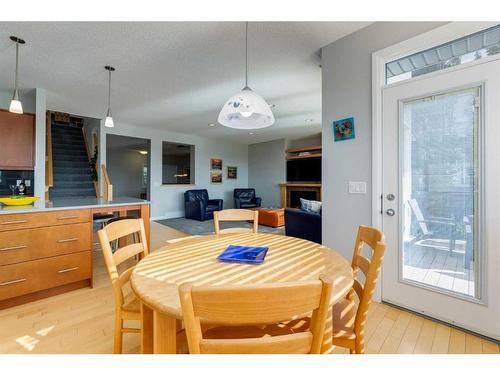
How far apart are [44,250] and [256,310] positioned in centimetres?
257

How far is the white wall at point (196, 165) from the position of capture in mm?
6566

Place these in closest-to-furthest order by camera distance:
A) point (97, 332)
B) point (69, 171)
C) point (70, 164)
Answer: point (97, 332)
point (69, 171)
point (70, 164)

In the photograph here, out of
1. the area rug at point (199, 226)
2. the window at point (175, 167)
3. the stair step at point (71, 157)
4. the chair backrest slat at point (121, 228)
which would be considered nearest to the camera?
the chair backrest slat at point (121, 228)

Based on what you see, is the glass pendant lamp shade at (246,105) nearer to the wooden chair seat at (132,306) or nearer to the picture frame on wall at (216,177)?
the wooden chair seat at (132,306)

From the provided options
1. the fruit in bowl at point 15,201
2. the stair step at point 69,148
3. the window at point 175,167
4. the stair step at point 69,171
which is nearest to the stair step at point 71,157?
the stair step at point 69,148

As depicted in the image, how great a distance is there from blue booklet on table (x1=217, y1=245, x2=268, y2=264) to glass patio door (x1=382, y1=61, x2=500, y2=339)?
1457 mm

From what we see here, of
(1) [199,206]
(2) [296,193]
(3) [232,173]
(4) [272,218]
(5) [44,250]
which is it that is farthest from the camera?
(3) [232,173]

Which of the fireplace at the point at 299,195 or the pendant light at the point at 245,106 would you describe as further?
the fireplace at the point at 299,195

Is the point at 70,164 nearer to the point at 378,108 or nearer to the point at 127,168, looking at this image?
the point at 127,168

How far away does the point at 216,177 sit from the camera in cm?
834

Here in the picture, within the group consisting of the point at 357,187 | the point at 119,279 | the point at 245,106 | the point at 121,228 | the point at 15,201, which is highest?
the point at 245,106

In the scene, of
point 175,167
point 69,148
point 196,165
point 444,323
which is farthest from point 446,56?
point 175,167

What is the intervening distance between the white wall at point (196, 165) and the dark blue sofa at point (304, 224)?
4335 millimetres

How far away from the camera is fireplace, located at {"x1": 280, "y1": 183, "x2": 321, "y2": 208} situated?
730cm
